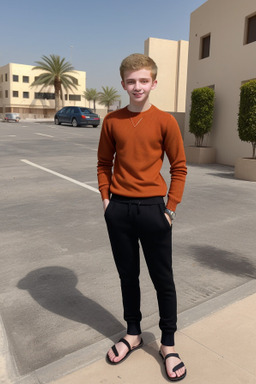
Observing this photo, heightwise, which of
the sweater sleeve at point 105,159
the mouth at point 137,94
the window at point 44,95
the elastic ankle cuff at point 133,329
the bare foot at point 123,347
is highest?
the window at point 44,95

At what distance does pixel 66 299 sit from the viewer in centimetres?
318

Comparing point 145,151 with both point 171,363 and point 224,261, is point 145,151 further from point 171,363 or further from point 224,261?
point 224,261

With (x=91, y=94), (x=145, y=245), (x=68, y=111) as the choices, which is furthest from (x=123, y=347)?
(x=91, y=94)

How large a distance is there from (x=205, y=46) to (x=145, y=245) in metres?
13.7

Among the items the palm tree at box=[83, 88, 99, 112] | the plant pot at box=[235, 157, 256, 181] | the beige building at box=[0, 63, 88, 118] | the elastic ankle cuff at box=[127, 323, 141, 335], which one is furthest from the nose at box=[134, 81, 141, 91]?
the palm tree at box=[83, 88, 99, 112]

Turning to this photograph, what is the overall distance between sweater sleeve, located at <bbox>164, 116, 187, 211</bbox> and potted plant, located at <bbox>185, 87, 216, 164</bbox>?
1083 cm

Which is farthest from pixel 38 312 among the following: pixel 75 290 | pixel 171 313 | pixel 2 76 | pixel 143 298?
pixel 2 76

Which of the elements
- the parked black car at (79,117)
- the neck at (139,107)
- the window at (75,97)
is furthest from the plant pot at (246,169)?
the window at (75,97)

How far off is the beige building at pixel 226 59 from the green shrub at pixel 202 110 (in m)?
0.44

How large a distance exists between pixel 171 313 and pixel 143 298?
94 centimetres

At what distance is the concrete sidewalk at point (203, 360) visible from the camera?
7.07ft

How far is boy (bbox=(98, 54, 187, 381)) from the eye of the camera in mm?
2119

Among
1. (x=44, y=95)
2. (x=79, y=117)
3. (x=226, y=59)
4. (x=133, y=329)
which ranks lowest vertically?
(x=133, y=329)

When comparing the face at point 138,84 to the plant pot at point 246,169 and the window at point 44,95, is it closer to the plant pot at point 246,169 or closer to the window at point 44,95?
the plant pot at point 246,169
